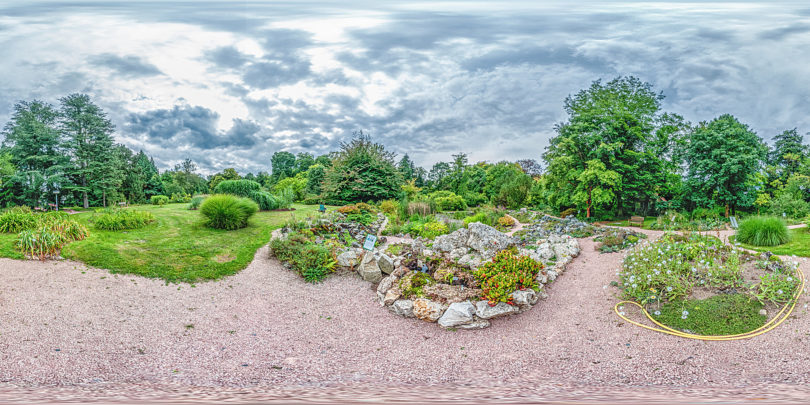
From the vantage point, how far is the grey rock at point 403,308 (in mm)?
5391

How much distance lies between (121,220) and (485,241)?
958cm

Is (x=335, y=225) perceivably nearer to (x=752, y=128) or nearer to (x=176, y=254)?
(x=176, y=254)

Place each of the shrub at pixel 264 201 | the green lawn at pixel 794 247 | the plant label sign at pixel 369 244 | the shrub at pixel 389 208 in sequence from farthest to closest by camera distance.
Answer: the shrub at pixel 264 201 < the shrub at pixel 389 208 < the plant label sign at pixel 369 244 < the green lawn at pixel 794 247

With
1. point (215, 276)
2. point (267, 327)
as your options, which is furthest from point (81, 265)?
point (267, 327)

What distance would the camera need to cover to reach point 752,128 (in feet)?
50.5

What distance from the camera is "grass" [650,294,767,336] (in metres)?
4.44

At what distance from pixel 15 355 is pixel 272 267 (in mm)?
4092

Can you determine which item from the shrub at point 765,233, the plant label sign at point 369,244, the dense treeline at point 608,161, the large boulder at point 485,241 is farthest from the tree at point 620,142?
the plant label sign at point 369,244

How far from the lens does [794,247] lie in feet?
25.3

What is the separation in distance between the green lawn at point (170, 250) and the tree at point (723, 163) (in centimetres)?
1641

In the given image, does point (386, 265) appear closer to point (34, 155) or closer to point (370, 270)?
point (370, 270)

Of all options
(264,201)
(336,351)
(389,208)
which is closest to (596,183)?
(389,208)

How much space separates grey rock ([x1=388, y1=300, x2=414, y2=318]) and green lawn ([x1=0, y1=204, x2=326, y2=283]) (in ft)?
12.2

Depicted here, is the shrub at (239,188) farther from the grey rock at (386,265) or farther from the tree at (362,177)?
the grey rock at (386,265)
